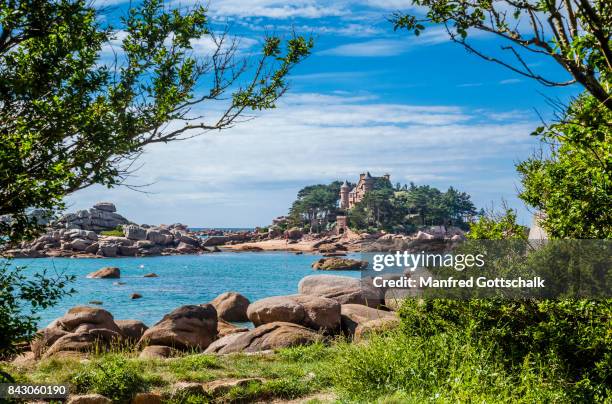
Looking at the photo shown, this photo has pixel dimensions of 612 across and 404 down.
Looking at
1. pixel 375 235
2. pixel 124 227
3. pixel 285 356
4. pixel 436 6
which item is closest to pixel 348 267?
pixel 375 235

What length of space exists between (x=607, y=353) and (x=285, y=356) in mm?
6550

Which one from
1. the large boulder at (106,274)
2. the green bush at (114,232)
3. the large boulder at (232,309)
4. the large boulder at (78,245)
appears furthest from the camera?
the green bush at (114,232)

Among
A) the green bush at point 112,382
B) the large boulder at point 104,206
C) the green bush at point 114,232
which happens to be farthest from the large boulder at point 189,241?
the green bush at point 112,382

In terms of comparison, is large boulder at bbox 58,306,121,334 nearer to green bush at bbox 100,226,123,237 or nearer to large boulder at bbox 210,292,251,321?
large boulder at bbox 210,292,251,321

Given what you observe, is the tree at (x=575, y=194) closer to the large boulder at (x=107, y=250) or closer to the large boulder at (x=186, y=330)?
the large boulder at (x=186, y=330)

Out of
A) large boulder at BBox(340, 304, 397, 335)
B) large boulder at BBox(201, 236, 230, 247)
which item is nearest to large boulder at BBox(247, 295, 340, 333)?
large boulder at BBox(340, 304, 397, 335)

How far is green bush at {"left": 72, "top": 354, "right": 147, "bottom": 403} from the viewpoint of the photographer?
30.8 ft

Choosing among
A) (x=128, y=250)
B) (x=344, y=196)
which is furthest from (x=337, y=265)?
(x=344, y=196)

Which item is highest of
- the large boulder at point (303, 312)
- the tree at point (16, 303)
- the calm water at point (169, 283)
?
the tree at point (16, 303)

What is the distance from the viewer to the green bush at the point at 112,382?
30.8ft

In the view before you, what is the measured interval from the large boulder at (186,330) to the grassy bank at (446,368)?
6479mm

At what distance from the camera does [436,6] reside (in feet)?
27.5

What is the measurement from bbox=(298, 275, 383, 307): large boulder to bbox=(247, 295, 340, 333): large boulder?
437cm

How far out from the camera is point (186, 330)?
1794 centimetres
